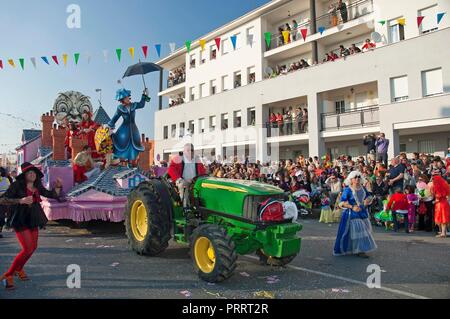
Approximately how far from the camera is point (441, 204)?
925cm

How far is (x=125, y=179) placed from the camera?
841 cm

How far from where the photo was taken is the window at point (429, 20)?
18.2 meters

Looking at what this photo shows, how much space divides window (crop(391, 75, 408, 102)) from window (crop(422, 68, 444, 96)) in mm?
893

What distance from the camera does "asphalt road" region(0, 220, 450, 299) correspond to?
4562 mm

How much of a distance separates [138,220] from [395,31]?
59.9 feet

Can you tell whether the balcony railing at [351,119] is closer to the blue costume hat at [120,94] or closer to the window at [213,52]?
the window at [213,52]

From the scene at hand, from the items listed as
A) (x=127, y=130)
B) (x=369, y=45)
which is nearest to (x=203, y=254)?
(x=127, y=130)

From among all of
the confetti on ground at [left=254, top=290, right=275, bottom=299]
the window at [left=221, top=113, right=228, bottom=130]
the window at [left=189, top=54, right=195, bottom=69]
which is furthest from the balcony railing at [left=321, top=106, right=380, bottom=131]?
the confetti on ground at [left=254, top=290, right=275, bottom=299]

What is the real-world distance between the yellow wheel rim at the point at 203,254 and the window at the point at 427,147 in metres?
17.9

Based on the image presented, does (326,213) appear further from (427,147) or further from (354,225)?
(427,147)

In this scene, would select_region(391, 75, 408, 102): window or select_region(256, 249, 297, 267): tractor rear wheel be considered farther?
select_region(391, 75, 408, 102): window

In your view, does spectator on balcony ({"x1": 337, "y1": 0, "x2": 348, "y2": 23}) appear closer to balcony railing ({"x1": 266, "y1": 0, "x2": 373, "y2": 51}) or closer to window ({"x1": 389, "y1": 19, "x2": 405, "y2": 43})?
balcony railing ({"x1": 266, "y1": 0, "x2": 373, "y2": 51})

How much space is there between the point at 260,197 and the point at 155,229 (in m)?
1.96
